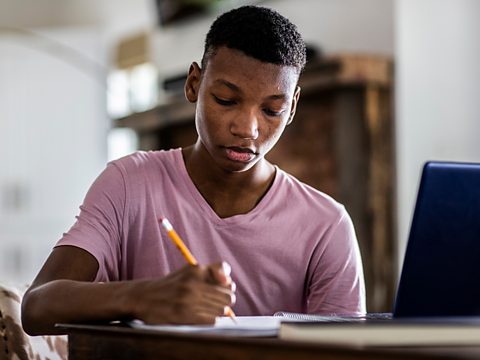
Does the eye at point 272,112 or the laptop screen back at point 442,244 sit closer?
the laptop screen back at point 442,244

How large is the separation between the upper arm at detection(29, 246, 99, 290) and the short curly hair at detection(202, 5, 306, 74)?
1.15ft

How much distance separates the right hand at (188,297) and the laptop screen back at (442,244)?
189mm

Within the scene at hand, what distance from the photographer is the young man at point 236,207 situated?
1.42 m

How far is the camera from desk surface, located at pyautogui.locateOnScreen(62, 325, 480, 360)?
2.67 feet

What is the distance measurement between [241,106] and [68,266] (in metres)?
0.33

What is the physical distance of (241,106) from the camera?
1410 millimetres

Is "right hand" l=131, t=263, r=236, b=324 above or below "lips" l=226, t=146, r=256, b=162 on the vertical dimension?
below

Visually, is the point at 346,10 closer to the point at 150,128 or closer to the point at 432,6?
the point at 432,6

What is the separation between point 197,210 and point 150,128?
10.5 feet

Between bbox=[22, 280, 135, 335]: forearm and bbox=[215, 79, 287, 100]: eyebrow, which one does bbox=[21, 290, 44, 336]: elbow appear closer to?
bbox=[22, 280, 135, 335]: forearm

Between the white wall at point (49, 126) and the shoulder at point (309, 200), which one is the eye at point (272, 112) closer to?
the shoulder at point (309, 200)

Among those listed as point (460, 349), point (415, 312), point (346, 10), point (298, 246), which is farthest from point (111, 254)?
point (346, 10)

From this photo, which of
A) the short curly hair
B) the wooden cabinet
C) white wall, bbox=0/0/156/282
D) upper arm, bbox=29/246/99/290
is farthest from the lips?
white wall, bbox=0/0/156/282

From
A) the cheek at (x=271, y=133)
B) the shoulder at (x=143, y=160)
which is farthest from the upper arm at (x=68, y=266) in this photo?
the cheek at (x=271, y=133)
